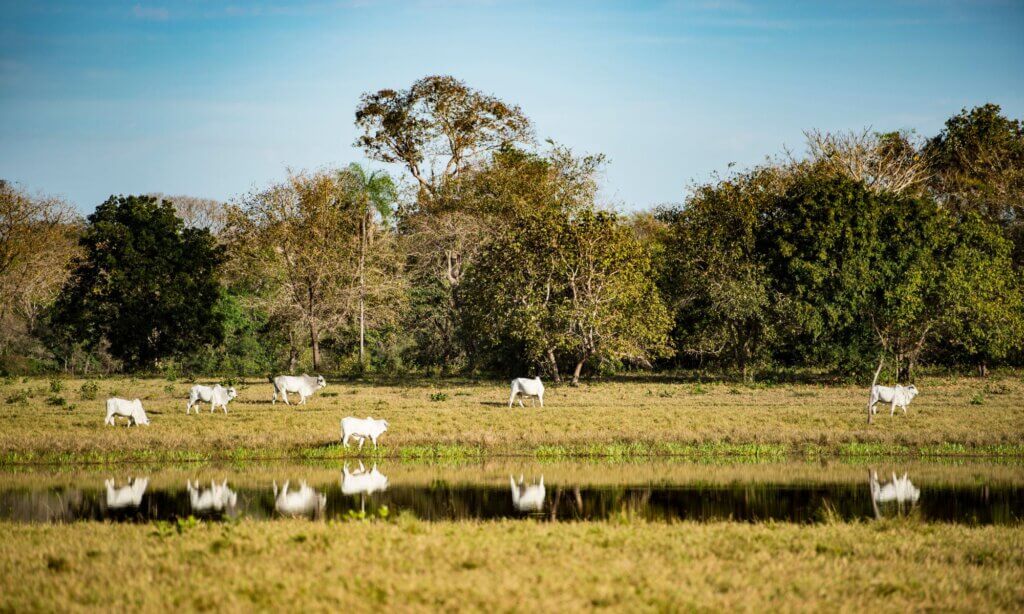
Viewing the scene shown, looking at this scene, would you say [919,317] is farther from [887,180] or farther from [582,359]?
[887,180]

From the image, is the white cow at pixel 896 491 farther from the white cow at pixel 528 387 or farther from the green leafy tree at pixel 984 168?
the green leafy tree at pixel 984 168

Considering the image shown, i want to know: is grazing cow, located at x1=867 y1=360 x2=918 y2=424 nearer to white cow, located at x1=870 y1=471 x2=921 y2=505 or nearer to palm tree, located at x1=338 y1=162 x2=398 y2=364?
white cow, located at x1=870 y1=471 x2=921 y2=505

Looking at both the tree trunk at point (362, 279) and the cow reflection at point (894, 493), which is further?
the tree trunk at point (362, 279)

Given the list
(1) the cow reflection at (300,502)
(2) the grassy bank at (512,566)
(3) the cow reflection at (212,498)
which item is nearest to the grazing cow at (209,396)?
(3) the cow reflection at (212,498)

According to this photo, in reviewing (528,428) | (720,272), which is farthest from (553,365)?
(528,428)

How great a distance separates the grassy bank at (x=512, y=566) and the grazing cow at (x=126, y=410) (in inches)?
501

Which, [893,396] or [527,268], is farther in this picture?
[527,268]

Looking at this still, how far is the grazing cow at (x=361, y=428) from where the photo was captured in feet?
85.4

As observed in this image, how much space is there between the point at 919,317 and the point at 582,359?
14.8m

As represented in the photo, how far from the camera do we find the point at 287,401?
34562 millimetres

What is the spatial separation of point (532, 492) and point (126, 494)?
27.2 feet

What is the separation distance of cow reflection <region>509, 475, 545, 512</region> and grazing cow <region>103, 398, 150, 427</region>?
40.7ft

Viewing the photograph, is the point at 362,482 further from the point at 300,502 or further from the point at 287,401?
the point at 287,401

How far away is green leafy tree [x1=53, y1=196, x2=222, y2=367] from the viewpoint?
2064 inches
